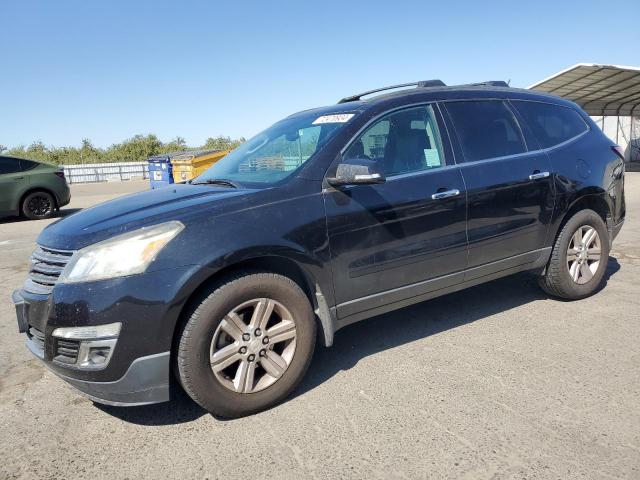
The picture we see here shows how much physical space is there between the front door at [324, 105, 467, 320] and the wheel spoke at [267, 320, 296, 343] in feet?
1.18

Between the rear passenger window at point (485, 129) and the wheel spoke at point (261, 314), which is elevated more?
the rear passenger window at point (485, 129)

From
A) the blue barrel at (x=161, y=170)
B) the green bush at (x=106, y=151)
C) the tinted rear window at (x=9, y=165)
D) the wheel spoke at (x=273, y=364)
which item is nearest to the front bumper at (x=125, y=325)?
the wheel spoke at (x=273, y=364)

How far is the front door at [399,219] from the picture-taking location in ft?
9.95

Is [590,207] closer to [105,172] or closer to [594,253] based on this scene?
[594,253]

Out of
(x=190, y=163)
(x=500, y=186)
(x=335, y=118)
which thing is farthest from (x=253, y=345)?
(x=190, y=163)

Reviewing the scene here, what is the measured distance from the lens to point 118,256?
2453 mm

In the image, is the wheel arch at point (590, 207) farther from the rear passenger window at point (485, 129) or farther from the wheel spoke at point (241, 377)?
the wheel spoke at point (241, 377)

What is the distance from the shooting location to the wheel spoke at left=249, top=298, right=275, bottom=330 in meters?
A: 2.71

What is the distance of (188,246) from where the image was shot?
252 cm

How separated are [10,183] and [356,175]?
11.3 meters

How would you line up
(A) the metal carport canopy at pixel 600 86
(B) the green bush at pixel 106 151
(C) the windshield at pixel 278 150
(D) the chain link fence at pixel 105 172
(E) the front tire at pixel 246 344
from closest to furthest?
(E) the front tire at pixel 246 344 < (C) the windshield at pixel 278 150 < (A) the metal carport canopy at pixel 600 86 < (D) the chain link fence at pixel 105 172 < (B) the green bush at pixel 106 151

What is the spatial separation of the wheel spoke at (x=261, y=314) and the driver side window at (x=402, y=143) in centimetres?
106

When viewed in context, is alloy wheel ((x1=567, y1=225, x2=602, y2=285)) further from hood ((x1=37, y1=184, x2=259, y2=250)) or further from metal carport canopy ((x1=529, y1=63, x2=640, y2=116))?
metal carport canopy ((x1=529, y1=63, x2=640, y2=116))

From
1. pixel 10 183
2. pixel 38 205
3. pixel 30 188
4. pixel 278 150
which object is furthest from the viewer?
pixel 38 205
